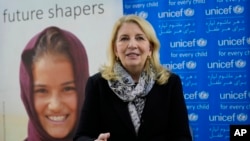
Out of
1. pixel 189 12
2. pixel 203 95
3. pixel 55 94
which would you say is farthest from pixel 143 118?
pixel 55 94

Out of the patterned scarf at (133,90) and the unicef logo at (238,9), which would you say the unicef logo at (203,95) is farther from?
the patterned scarf at (133,90)

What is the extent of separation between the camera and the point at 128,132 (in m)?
1.81

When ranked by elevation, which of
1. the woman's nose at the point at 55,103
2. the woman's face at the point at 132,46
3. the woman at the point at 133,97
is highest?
the woman's face at the point at 132,46

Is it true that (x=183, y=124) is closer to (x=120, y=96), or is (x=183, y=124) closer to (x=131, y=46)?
(x=120, y=96)

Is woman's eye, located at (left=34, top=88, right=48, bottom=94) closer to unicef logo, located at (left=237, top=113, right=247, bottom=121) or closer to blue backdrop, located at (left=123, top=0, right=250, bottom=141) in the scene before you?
blue backdrop, located at (left=123, top=0, right=250, bottom=141)

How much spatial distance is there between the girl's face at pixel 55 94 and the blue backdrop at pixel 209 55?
1.03 m

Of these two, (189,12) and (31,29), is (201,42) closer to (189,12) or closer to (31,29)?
(189,12)

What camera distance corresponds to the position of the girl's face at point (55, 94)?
149 inches

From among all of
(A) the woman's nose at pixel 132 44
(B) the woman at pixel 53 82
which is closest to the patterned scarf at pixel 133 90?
(A) the woman's nose at pixel 132 44

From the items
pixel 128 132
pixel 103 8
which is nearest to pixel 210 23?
pixel 103 8

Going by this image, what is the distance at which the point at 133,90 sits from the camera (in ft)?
6.36

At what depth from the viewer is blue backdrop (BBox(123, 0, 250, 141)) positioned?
10.1 feet

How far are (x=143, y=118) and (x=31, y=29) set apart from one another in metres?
2.38

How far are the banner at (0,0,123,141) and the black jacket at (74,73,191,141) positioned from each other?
5.76ft
